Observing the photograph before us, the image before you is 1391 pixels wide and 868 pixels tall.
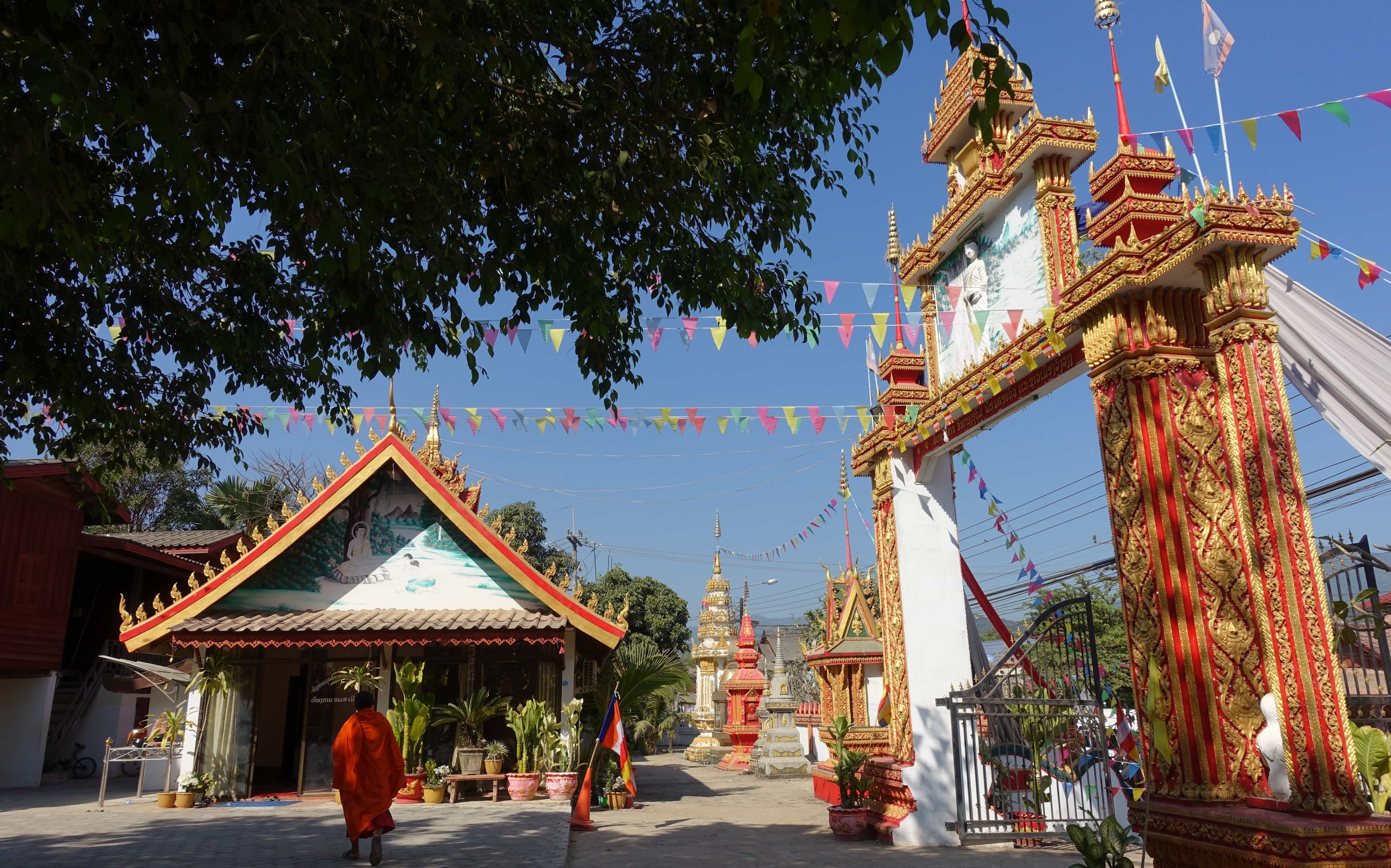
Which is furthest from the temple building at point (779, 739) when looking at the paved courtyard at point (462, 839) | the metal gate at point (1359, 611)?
the metal gate at point (1359, 611)

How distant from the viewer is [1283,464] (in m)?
6.07

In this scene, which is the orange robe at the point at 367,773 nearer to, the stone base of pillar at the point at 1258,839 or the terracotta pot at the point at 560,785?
the terracotta pot at the point at 560,785

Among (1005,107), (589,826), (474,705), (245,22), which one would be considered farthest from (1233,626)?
(474,705)

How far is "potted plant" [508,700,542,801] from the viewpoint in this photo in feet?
42.4

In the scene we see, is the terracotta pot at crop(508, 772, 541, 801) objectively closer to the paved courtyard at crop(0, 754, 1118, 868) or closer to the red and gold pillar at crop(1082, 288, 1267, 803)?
the paved courtyard at crop(0, 754, 1118, 868)

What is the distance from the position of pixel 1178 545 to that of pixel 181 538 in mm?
21996

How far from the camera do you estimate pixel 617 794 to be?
13.8 meters

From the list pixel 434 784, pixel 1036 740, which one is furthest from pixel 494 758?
pixel 1036 740

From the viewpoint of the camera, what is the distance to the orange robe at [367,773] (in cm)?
777

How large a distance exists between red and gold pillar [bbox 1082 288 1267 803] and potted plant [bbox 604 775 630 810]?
8.86 metres

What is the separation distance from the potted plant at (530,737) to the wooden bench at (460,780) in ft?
0.58

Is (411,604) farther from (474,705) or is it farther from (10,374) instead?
(10,374)

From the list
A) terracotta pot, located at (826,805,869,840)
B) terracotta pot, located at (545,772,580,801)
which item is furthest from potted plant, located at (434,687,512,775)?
terracotta pot, located at (826,805,869,840)

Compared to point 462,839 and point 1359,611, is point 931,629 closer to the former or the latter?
point 1359,611
